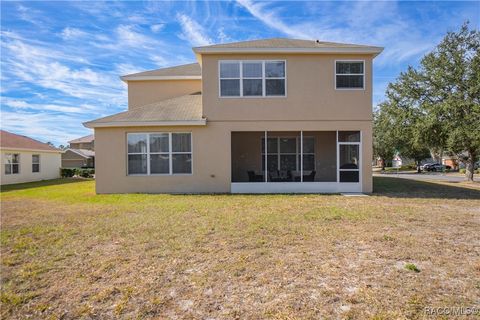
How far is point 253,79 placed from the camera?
46.2ft

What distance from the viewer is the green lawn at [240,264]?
370cm

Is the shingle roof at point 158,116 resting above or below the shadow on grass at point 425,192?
above

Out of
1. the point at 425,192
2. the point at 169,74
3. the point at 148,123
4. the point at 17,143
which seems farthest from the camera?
the point at 17,143

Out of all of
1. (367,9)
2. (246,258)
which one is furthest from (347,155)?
(246,258)

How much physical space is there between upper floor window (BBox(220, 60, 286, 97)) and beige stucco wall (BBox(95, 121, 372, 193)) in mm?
1359

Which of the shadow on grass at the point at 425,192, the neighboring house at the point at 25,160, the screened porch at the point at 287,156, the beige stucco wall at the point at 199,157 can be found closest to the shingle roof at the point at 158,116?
the beige stucco wall at the point at 199,157

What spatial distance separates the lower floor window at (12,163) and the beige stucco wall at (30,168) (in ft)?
0.87

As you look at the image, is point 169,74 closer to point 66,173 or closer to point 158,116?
point 158,116

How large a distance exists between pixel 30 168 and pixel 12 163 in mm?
1956

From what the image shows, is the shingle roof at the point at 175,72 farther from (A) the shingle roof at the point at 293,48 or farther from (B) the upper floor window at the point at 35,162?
(B) the upper floor window at the point at 35,162

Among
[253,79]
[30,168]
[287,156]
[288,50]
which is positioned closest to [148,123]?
[253,79]

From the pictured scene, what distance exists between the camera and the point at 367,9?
1325 centimetres

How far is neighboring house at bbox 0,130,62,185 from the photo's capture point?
22.9 metres

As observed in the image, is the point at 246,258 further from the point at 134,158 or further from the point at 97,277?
the point at 134,158
